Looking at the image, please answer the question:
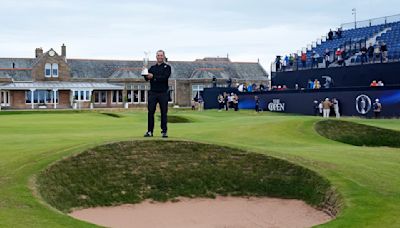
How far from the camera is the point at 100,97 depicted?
84.2m

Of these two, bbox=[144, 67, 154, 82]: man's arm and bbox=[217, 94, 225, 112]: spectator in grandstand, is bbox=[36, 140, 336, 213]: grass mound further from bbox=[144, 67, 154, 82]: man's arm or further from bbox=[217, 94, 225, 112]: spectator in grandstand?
bbox=[217, 94, 225, 112]: spectator in grandstand

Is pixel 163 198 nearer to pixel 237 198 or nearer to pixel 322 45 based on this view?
pixel 237 198

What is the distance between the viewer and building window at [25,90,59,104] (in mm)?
80375

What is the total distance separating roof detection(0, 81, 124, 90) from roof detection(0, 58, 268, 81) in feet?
6.46

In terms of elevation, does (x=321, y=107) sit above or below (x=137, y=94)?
above

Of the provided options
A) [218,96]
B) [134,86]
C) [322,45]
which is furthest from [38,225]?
[134,86]

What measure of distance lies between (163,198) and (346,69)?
33.6m

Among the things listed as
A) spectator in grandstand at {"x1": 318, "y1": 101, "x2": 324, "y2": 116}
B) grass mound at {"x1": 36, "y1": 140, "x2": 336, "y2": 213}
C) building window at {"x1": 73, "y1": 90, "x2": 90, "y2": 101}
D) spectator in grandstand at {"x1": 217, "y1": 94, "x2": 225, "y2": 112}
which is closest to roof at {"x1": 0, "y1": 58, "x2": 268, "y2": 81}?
building window at {"x1": 73, "y1": 90, "x2": 90, "y2": 101}

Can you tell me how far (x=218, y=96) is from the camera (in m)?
55.8

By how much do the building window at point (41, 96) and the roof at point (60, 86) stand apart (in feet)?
3.96

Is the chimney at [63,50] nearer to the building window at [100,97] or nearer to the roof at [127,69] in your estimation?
the roof at [127,69]

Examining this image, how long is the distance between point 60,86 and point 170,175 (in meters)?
69.8

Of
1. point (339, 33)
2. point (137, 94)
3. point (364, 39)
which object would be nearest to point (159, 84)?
point (364, 39)

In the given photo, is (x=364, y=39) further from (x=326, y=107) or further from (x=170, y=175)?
(x=170, y=175)
